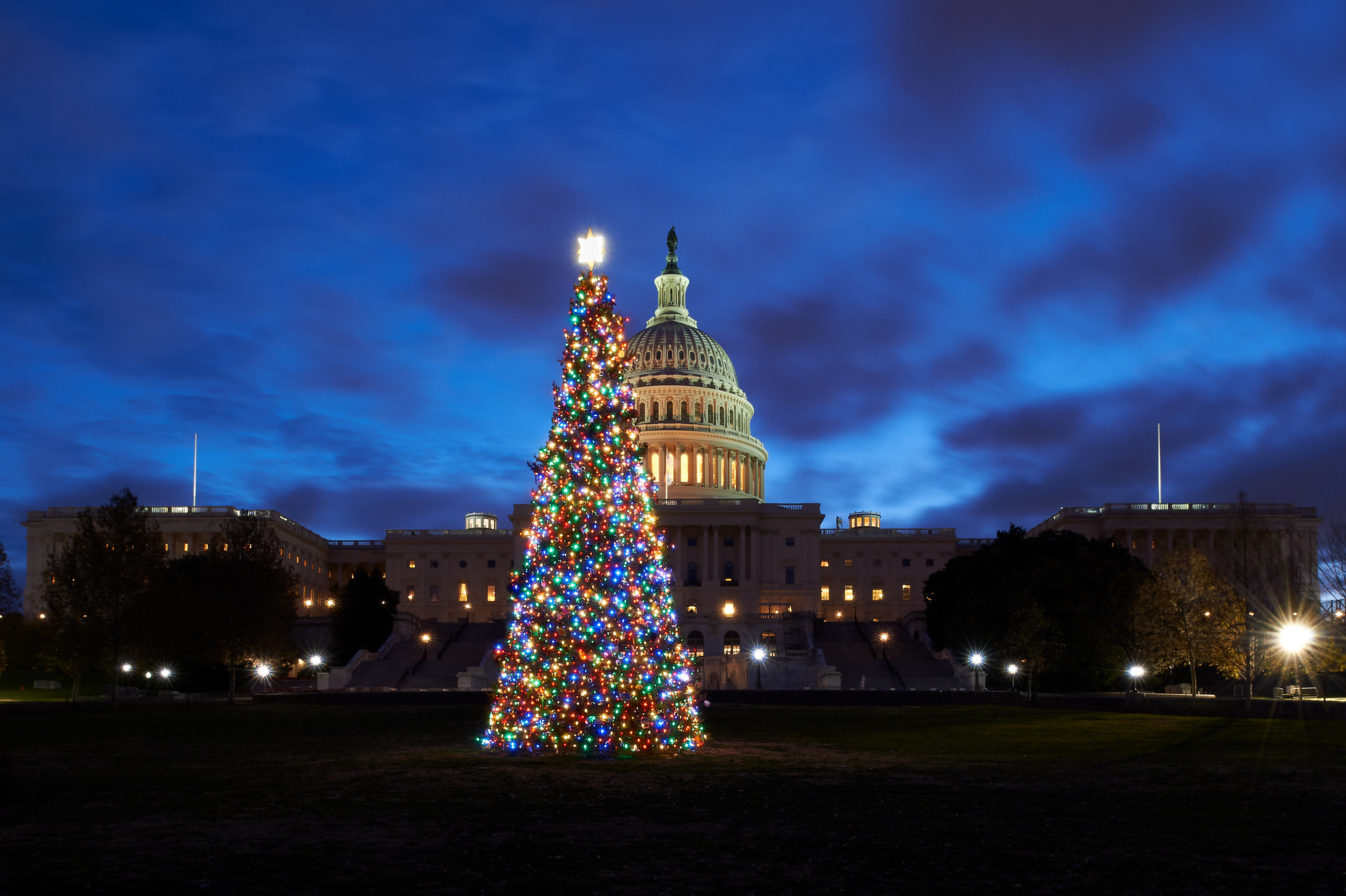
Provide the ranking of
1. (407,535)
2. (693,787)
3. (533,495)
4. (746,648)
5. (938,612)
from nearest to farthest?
(693,787)
(533,495)
(938,612)
(746,648)
(407,535)

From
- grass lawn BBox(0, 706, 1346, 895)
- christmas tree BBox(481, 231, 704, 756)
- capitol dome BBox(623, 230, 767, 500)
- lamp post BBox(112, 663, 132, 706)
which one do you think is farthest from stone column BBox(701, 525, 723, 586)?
christmas tree BBox(481, 231, 704, 756)

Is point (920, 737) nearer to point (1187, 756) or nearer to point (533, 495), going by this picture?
point (1187, 756)

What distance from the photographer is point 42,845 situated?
14062 mm

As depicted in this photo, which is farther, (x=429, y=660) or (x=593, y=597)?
(x=429, y=660)

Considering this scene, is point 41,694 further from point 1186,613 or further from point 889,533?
point 889,533

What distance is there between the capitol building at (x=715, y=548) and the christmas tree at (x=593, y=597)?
65.3 m

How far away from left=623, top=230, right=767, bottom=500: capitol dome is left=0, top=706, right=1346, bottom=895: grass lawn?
107 meters

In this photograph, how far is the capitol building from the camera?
100 metres

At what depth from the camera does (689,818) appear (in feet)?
53.3

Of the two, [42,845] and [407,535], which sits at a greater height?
[407,535]

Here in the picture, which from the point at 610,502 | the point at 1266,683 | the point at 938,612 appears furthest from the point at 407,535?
the point at 610,502

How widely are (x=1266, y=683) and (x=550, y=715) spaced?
5016cm

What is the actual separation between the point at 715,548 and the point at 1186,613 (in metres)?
67.2

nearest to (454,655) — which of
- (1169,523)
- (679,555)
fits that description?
(679,555)
